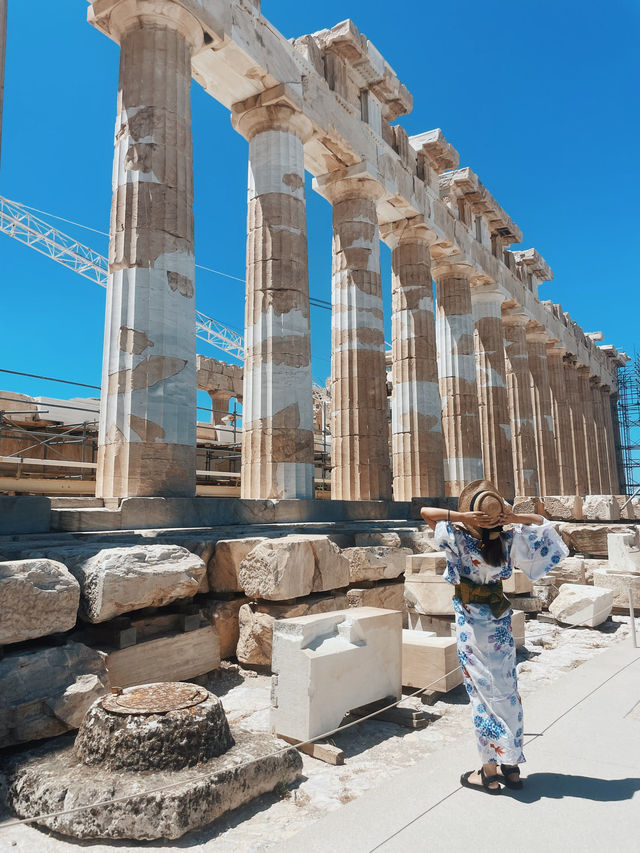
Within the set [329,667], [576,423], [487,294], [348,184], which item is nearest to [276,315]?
[348,184]

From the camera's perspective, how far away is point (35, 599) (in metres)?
4.00

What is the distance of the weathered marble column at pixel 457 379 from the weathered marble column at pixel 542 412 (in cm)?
769

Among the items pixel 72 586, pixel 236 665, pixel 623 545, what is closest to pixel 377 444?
pixel 623 545

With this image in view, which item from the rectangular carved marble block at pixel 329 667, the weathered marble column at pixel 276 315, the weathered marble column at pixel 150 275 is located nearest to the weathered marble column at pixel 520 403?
the weathered marble column at pixel 276 315

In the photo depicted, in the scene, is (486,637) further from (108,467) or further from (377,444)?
(377,444)

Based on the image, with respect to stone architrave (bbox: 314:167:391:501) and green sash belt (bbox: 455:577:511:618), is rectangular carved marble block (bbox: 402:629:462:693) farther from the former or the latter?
stone architrave (bbox: 314:167:391:501)

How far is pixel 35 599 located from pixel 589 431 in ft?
106

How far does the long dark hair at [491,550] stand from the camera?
12.1 feet

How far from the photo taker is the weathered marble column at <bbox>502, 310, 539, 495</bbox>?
75.3 ft

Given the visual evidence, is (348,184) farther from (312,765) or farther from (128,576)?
(312,765)

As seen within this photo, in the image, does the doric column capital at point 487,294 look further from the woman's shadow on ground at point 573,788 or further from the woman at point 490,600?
the woman's shadow on ground at point 573,788

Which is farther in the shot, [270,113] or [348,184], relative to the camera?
[348,184]

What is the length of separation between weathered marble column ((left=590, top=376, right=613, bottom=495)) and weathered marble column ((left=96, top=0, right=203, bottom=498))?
2921 cm

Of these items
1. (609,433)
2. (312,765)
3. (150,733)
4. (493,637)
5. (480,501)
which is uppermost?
(609,433)
